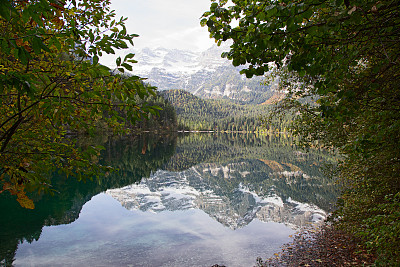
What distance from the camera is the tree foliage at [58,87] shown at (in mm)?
2838

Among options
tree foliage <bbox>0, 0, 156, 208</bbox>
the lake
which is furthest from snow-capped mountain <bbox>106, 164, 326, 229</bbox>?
tree foliage <bbox>0, 0, 156, 208</bbox>

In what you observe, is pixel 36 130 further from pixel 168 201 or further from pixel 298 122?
pixel 168 201

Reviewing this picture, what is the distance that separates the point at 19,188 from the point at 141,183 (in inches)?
1100

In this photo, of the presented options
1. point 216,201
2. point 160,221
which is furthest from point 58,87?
point 216,201

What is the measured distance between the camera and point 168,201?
2308cm

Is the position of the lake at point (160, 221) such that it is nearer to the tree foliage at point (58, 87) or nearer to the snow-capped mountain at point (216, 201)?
the snow-capped mountain at point (216, 201)

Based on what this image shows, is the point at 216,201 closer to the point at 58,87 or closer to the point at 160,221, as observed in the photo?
the point at 160,221

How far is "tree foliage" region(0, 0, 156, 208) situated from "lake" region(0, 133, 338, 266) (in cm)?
182

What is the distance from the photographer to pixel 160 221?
58.2 feet

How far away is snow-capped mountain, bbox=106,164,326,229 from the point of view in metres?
18.1

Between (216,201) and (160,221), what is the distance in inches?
321

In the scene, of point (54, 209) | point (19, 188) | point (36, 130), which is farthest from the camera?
point (54, 209)

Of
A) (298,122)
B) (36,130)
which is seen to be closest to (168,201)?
(298,122)

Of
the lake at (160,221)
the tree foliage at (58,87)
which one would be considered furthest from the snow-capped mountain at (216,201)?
the tree foliage at (58,87)
